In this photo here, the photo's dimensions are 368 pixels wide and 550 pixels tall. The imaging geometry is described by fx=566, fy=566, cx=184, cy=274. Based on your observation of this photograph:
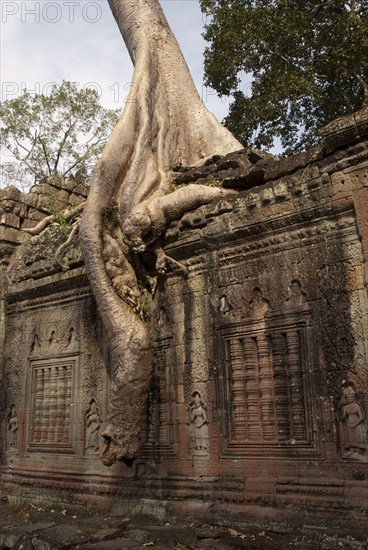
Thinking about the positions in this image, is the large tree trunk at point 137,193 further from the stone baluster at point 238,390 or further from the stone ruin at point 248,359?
the stone baluster at point 238,390

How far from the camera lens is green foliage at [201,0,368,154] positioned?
11.2 m

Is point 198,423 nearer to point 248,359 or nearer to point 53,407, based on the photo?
point 248,359

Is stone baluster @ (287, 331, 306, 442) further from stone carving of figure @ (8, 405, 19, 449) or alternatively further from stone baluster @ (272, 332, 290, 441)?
stone carving of figure @ (8, 405, 19, 449)

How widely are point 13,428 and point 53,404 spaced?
925 millimetres

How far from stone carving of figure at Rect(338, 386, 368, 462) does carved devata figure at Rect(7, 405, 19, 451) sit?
4.68 meters

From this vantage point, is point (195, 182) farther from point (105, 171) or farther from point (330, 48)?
point (330, 48)

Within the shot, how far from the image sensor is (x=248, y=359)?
5.03 meters

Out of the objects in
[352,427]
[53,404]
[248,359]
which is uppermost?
[248,359]

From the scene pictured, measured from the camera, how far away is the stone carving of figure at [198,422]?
5.18m

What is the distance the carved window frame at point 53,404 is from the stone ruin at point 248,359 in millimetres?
26

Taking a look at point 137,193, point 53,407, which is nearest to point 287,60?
point 137,193

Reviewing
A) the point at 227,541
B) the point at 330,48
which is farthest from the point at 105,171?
the point at 330,48

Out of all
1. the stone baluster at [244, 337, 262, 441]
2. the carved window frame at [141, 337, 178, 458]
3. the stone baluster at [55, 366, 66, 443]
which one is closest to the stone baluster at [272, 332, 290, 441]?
the stone baluster at [244, 337, 262, 441]

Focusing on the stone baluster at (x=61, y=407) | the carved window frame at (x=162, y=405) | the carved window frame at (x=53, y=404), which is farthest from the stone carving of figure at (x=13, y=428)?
the carved window frame at (x=162, y=405)
